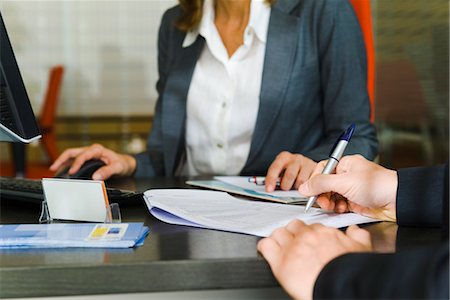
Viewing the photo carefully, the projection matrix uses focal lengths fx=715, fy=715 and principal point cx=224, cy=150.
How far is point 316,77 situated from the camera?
1.77 m

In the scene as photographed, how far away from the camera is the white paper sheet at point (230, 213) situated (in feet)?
3.15

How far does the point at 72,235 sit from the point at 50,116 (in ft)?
14.6

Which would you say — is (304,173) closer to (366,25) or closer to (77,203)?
(77,203)

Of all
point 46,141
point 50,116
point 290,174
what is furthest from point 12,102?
point 50,116

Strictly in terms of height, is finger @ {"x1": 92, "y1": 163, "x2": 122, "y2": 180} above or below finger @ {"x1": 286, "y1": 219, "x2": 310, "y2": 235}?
below

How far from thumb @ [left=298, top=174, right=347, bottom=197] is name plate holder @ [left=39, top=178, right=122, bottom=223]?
28 centimetres

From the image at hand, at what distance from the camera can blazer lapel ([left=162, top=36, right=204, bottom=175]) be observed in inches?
73.9

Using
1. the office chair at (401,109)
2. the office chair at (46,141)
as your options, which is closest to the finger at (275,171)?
the office chair at (46,141)

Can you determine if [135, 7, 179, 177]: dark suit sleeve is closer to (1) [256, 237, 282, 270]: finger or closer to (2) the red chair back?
(1) [256, 237, 282, 270]: finger

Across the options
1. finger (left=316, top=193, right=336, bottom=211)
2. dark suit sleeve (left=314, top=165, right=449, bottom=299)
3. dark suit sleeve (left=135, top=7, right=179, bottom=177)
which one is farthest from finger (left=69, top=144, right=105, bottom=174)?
dark suit sleeve (left=314, top=165, right=449, bottom=299)

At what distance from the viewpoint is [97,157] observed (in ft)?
5.35

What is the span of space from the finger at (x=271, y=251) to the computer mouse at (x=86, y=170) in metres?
0.78

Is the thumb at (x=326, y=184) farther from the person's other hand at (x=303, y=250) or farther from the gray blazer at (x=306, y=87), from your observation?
the gray blazer at (x=306, y=87)

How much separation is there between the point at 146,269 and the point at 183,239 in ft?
0.44
